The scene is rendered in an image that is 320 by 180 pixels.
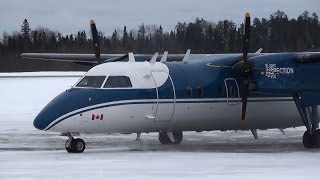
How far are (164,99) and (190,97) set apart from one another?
0.90 meters

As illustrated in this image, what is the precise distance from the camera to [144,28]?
218 feet

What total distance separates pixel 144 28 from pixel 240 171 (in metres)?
54.0

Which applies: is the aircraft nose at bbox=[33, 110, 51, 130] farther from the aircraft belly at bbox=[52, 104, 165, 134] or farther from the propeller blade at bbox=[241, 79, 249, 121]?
the propeller blade at bbox=[241, 79, 249, 121]

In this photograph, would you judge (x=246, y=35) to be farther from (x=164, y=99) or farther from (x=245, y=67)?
(x=164, y=99)

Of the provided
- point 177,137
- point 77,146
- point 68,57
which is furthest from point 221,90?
point 68,57

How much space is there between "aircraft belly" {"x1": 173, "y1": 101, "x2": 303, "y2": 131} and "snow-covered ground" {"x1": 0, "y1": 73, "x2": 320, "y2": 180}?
61 centimetres

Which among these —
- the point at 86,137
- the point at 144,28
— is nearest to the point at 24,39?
the point at 144,28

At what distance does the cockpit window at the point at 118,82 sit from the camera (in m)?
17.6

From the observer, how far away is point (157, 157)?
52.0 feet

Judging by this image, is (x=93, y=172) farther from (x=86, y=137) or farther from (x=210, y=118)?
(x=86, y=137)

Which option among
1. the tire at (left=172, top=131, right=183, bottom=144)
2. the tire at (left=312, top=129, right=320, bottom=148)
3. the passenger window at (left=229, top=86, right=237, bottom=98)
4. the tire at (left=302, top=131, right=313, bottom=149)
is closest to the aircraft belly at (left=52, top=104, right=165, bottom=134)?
the tire at (left=172, top=131, right=183, bottom=144)

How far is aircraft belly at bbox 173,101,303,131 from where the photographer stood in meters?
18.9

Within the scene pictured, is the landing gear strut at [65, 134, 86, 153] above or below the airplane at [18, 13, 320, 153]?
below

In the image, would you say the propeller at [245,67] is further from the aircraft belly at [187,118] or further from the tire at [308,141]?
the tire at [308,141]
